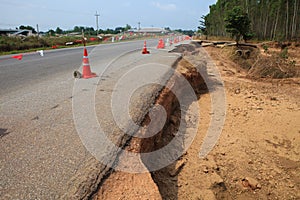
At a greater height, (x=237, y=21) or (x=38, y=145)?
(x=237, y=21)

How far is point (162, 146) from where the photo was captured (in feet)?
12.3

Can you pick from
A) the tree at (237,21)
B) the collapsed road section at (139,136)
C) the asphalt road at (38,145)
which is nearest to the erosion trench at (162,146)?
the collapsed road section at (139,136)

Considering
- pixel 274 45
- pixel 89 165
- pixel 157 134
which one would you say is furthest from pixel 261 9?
pixel 89 165

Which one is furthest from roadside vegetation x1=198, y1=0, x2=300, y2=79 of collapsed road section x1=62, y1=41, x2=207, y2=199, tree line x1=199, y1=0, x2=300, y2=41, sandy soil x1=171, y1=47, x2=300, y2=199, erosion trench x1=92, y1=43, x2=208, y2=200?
collapsed road section x1=62, y1=41, x2=207, y2=199

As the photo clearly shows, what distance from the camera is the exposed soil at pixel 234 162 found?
2078mm

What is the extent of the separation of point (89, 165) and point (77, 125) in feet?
2.98

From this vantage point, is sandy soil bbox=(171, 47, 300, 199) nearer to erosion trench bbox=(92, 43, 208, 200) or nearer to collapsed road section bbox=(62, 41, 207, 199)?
erosion trench bbox=(92, 43, 208, 200)

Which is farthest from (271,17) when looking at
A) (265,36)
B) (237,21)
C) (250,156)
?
(250,156)

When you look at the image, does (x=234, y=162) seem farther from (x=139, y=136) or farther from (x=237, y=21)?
(x=237, y=21)

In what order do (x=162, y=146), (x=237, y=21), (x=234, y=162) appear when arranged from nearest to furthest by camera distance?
(x=162, y=146) → (x=234, y=162) → (x=237, y=21)

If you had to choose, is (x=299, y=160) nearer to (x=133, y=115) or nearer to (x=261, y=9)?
(x=133, y=115)

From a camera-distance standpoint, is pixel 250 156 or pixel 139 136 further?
pixel 250 156

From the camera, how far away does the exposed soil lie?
2078 mm

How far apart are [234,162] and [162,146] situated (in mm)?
1541
